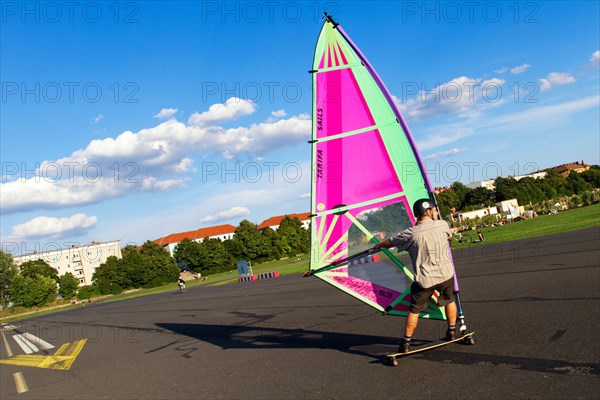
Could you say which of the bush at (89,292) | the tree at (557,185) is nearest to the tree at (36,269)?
the bush at (89,292)

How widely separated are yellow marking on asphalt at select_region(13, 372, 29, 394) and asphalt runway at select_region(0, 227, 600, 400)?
2.2 inches

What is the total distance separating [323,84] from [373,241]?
2580 millimetres

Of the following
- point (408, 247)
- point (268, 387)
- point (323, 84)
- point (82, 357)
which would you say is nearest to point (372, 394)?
point (268, 387)

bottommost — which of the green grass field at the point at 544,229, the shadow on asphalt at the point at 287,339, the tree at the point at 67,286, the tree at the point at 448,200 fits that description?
the tree at the point at 67,286

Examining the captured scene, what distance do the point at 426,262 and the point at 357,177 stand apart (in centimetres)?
183

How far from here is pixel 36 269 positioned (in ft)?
334

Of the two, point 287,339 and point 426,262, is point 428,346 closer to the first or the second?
point 426,262

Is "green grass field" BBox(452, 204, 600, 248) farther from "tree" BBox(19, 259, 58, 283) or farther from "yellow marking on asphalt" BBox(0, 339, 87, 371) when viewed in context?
"tree" BBox(19, 259, 58, 283)

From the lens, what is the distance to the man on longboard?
5.80 metres

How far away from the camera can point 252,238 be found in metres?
90.6

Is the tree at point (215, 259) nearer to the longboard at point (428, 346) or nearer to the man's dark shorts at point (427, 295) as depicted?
the longboard at point (428, 346)

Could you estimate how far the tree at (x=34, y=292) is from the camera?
7644 centimetres

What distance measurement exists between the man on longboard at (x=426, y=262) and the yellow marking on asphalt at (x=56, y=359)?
26.6ft

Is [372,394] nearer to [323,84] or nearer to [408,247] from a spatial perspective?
[408,247]
